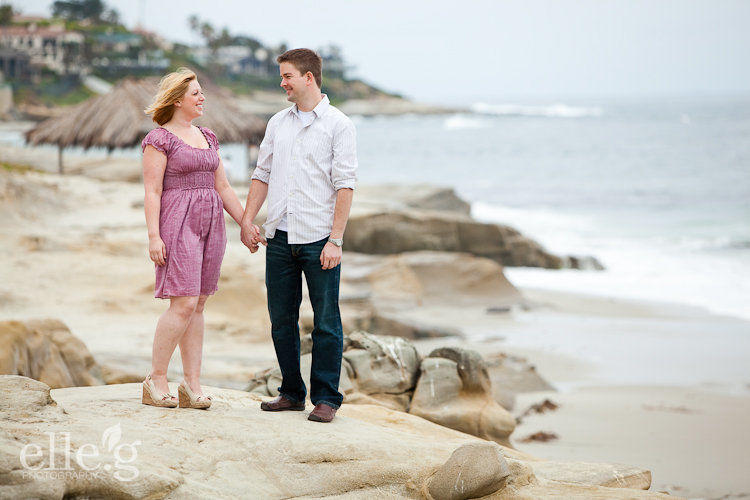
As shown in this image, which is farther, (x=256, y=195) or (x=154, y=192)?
(x=256, y=195)

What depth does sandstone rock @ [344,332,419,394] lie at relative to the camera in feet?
18.0

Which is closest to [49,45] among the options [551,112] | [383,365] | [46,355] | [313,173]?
[551,112]

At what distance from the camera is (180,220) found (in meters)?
3.89

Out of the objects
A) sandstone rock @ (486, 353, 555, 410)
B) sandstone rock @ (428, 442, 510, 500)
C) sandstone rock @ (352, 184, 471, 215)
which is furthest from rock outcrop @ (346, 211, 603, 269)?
sandstone rock @ (428, 442, 510, 500)

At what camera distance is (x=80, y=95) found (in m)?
67.1

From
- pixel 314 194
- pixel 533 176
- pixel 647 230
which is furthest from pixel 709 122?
pixel 314 194

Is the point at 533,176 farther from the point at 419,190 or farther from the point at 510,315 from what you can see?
the point at 510,315

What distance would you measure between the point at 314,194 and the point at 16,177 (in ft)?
37.8

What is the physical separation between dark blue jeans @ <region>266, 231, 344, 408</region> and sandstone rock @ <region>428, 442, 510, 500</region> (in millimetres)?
830

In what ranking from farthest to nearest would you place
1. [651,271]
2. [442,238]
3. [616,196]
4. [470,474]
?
[616,196]
[651,271]
[442,238]
[470,474]

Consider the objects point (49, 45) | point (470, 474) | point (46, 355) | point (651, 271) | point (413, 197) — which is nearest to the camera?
point (470, 474)

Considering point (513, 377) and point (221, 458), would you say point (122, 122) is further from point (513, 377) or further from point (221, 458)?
point (221, 458)

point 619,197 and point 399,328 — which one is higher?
point 619,197

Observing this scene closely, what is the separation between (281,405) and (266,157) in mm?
1194
